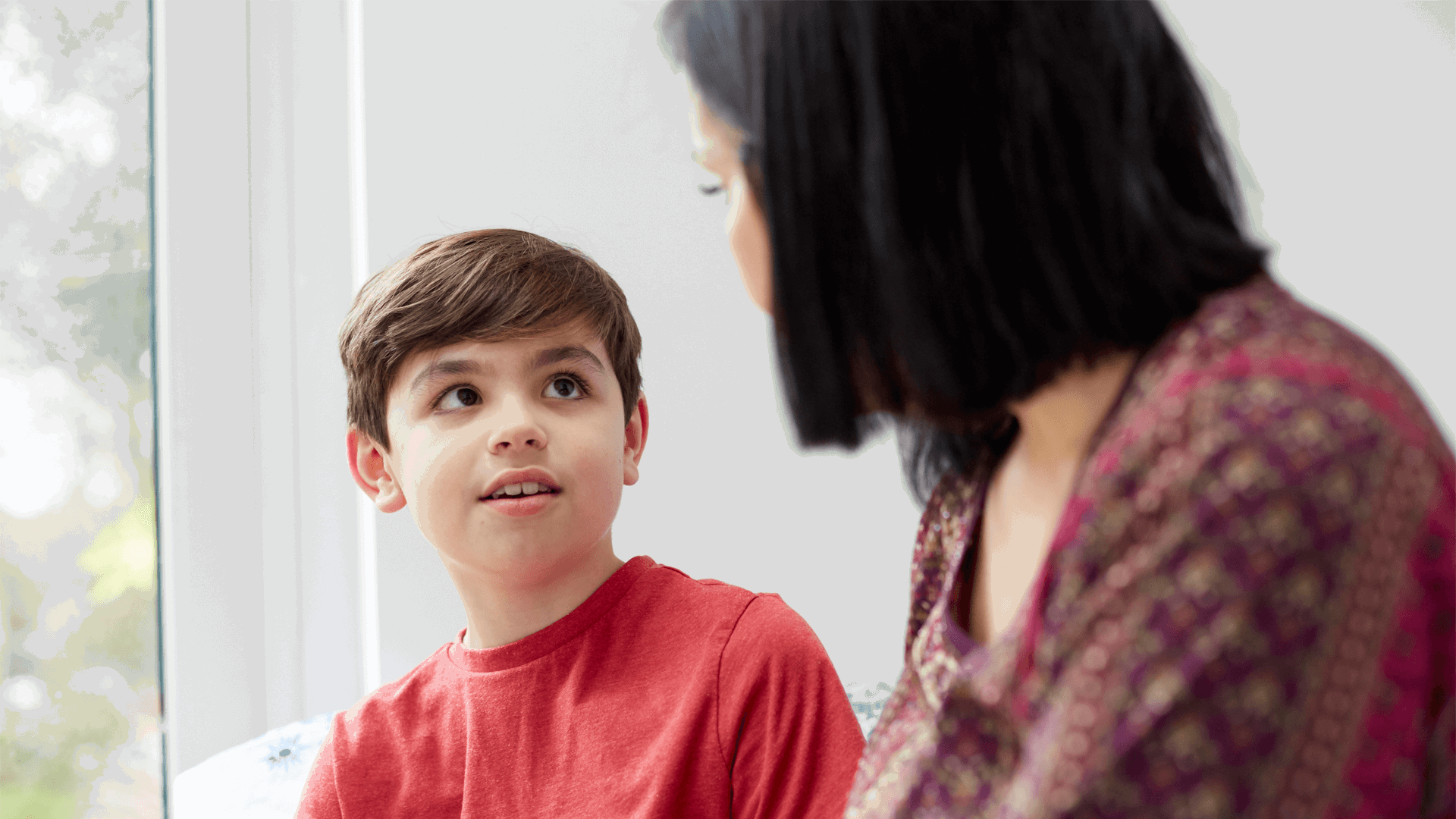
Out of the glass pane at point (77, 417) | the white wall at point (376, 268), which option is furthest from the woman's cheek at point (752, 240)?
the glass pane at point (77, 417)

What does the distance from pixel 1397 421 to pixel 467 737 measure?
31.8 inches

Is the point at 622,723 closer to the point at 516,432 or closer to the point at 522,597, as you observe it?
the point at 522,597

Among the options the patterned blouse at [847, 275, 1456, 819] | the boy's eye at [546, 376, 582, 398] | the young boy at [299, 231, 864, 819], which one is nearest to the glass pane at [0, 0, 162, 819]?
the young boy at [299, 231, 864, 819]

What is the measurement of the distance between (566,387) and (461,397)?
0.10m

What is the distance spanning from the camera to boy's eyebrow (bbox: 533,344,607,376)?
100cm

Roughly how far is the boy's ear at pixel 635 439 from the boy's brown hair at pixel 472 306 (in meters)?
0.02

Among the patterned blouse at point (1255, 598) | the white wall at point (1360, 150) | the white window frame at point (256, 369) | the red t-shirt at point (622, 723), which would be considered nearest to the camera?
the patterned blouse at point (1255, 598)

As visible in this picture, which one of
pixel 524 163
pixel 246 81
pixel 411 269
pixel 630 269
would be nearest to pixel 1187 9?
pixel 630 269

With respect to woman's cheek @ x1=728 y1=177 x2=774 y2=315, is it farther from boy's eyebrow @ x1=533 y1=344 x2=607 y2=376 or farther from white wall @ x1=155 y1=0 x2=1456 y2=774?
white wall @ x1=155 y1=0 x2=1456 y2=774

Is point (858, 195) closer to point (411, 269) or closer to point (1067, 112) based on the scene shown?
point (1067, 112)

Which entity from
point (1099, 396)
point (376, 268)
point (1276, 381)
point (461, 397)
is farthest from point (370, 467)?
point (1276, 381)

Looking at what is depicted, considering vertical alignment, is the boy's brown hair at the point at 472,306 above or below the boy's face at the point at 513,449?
→ above

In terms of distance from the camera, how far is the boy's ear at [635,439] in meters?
1.10

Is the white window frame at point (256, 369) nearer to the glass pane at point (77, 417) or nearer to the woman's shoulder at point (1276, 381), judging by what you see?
the glass pane at point (77, 417)
